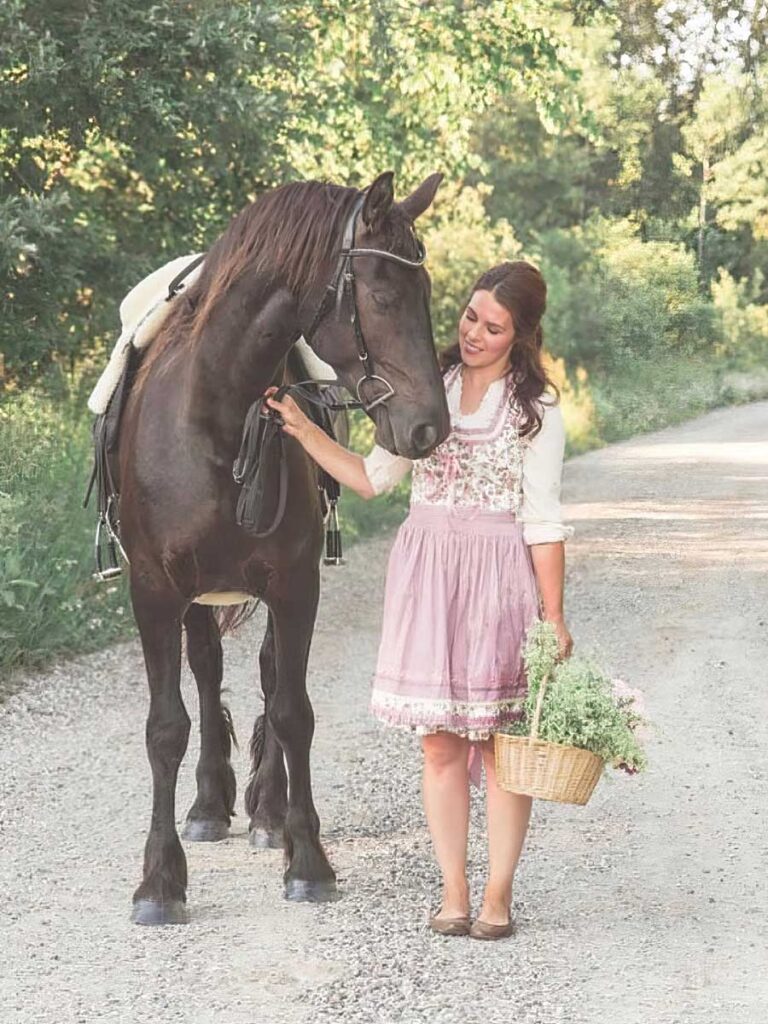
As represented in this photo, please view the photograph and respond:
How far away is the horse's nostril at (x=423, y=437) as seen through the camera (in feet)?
13.4

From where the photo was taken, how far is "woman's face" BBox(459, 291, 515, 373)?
4379 millimetres

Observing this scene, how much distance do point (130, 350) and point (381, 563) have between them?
6.69 meters

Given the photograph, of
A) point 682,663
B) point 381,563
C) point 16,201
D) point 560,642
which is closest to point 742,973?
point 560,642

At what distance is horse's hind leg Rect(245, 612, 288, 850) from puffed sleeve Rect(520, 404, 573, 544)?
128 centimetres

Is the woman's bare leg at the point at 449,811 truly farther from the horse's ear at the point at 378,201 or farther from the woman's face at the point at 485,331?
the horse's ear at the point at 378,201

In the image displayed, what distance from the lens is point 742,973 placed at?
13.7ft

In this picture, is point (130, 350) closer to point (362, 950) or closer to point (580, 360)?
point (362, 950)

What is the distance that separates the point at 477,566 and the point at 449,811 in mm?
656

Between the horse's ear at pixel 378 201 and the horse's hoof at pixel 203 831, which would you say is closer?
the horse's ear at pixel 378 201

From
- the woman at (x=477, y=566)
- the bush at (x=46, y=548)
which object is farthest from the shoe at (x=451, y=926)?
the bush at (x=46, y=548)

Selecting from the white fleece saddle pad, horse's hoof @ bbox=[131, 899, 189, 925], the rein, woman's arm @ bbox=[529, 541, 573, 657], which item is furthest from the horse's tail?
woman's arm @ bbox=[529, 541, 573, 657]

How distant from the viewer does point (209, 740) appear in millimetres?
5781

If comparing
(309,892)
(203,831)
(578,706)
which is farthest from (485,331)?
(203,831)

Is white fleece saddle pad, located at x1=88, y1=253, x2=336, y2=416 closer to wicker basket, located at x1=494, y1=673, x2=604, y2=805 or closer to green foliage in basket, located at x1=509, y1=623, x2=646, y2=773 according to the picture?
green foliage in basket, located at x1=509, y1=623, x2=646, y2=773
